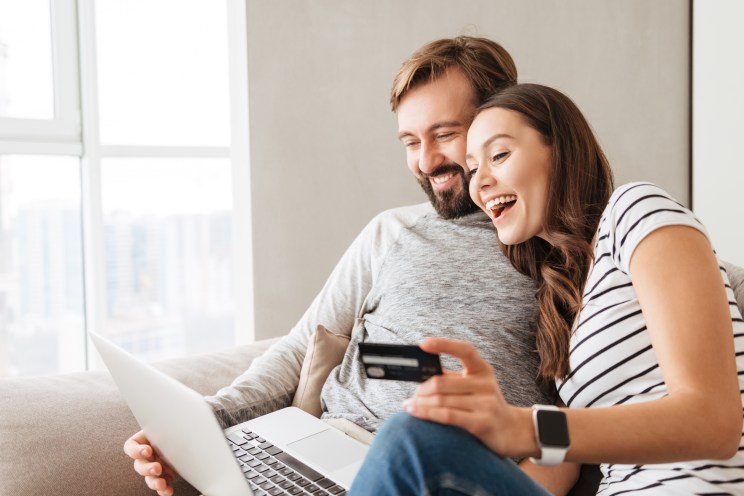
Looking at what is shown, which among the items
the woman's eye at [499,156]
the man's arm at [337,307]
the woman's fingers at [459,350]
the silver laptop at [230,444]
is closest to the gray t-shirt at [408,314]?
the man's arm at [337,307]

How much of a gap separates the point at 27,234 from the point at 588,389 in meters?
1.94

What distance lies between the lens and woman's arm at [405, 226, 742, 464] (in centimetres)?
68

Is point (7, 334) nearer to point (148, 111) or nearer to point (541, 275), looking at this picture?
point (148, 111)

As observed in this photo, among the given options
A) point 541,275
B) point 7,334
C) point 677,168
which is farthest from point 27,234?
point 677,168

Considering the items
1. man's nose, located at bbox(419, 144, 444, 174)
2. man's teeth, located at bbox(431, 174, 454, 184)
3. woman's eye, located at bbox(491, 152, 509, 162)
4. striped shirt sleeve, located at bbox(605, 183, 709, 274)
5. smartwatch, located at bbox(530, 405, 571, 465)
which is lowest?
smartwatch, located at bbox(530, 405, 571, 465)

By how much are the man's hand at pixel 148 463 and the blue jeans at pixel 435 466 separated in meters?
0.55

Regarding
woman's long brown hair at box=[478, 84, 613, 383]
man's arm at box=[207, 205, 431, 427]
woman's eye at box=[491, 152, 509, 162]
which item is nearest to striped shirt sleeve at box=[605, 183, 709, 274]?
woman's long brown hair at box=[478, 84, 613, 383]

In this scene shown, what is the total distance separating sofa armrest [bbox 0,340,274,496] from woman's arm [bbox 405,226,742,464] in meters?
0.70

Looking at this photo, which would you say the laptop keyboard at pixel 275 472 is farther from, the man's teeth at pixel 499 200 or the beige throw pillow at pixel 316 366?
the man's teeth at pixel 499 200

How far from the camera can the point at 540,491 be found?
26.5 inches

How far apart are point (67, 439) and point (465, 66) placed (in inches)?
41.8

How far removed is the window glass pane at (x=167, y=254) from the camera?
7.98 ft

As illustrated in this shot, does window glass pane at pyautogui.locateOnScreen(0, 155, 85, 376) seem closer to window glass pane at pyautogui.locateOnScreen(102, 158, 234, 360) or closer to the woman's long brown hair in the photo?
window glass pane at pyautogui.locateOnScreen(102, 158, 234, 360)

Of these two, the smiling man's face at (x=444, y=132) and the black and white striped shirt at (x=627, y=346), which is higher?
the smiling man's face at (x=444, y=132)
